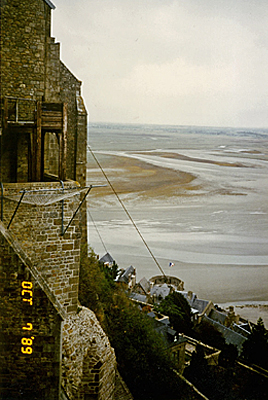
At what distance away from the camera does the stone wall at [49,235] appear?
430 centimetres

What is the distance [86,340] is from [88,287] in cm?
217

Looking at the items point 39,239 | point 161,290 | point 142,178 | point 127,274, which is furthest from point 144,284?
point 39,239

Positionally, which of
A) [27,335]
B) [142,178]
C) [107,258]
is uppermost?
[27,335]

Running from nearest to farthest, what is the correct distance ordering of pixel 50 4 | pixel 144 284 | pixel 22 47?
pixel 22 47, pixel 50 4, pixel 144 284

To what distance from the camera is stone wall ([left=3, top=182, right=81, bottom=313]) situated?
14.1ft

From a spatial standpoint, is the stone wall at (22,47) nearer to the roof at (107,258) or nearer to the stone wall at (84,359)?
the stone wall at (84,359)

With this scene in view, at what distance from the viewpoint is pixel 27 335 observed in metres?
3.69

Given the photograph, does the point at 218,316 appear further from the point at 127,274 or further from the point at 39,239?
the point at 39,239

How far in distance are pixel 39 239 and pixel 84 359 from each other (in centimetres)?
164

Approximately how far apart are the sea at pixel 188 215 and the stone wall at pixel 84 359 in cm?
1178

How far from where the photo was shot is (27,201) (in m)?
4.28

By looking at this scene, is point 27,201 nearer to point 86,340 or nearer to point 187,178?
point 86,340

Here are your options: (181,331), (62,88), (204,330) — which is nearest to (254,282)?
(204,330)

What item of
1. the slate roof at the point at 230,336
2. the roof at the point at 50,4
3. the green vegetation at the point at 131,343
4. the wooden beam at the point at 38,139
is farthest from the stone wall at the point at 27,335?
the slate roof at the point at 230,336
